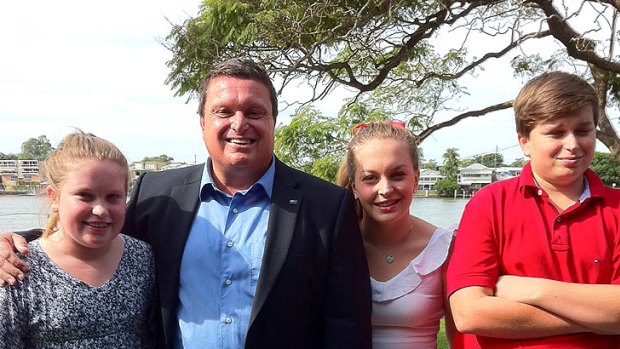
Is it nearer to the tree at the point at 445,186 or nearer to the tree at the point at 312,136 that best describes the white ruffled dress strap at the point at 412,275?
the tree at the point at 312,136

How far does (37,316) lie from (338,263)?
3.69 ft

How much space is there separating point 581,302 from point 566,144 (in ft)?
1.77

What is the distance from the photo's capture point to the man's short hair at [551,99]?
7.14ft

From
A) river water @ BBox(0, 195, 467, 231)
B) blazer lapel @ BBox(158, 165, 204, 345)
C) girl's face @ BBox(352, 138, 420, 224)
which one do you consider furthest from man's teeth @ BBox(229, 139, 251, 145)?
river water @ BBox(0, 195, 467, 231)

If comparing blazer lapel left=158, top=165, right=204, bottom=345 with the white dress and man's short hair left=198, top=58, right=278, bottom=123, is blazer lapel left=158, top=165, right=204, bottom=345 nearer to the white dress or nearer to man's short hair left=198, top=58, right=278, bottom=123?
man's short hair left=198, top=58, right=278, bottom=123

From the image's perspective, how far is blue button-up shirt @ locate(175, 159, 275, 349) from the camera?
2400 mm

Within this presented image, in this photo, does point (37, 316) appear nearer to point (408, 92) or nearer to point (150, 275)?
point (150, 275)

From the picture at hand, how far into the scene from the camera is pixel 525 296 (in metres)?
2.13

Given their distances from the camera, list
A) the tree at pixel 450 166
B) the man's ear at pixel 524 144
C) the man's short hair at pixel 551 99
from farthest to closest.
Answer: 1. the tree at pixel 450 166
2. the man's ear at pixel 524 144
3. the man's short hair at pixel 551 99

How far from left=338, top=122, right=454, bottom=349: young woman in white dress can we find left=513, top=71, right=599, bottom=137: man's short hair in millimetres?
611

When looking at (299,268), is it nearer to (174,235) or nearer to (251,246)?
(251,246)

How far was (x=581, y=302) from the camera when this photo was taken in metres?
2.06

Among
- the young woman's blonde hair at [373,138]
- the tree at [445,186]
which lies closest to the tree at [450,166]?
the tree at [445,186]

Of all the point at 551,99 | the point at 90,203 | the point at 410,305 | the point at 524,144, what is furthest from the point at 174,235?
the point at 551,99
